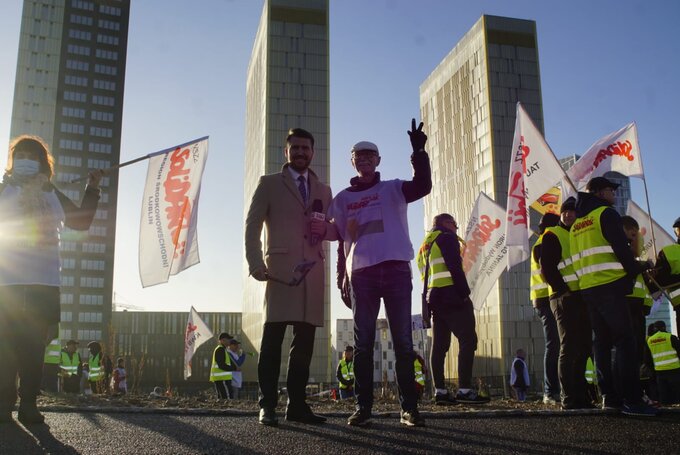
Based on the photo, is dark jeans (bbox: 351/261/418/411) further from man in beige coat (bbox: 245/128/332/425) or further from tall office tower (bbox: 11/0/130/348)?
tall office tower (bbox: 11/0/130/348)

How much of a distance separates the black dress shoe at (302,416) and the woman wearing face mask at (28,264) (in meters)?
1.59

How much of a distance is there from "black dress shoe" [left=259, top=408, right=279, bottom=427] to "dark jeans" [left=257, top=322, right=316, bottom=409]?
0.19 m

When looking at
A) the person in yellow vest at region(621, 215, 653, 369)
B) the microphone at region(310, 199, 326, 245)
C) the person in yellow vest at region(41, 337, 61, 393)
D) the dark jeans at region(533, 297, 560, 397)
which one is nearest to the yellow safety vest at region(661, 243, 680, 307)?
the person in yellow vest at region(621, 215, 653, 369)

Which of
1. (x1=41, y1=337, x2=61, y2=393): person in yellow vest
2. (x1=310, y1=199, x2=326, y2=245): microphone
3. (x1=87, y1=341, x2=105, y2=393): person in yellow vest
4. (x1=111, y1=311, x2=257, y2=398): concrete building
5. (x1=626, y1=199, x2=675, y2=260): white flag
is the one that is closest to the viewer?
(x1=310, y1=199, x2=326, y2=245): microphone

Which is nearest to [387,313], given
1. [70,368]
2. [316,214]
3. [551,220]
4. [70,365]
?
[316,214]

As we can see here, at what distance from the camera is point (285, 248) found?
185 inches

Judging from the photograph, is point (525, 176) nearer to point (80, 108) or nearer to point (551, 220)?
point (551, 220)

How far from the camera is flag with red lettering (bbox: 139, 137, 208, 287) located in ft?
29.0

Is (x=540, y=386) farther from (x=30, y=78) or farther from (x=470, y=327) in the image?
(x=30, y=78)

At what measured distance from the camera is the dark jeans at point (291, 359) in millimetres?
4625

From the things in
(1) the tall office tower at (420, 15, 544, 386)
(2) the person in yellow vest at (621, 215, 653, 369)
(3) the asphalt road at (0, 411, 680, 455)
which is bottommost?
(3) the asphalt road at (0, 411, 680, 455)

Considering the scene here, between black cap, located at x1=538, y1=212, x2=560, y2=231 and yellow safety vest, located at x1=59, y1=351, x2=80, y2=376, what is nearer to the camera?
black cap, located at x1=538, y1=212, x2=560, y2=231

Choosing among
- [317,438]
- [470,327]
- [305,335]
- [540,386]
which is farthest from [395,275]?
[540,386]

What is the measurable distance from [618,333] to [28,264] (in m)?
4.21
